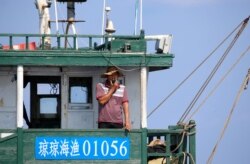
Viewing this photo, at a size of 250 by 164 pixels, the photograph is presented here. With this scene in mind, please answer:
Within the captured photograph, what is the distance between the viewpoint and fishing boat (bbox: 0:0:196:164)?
1866 cm

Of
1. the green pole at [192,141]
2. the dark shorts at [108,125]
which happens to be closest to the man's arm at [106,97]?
the dark shorts at [108,125]

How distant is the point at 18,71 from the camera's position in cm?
1883

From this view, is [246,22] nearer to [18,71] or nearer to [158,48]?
[158,48]

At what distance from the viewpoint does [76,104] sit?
19781 mm

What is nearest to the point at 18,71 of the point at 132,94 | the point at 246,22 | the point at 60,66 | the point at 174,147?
the point at 60,66

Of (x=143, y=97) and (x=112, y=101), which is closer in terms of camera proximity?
(x=112, y=101)

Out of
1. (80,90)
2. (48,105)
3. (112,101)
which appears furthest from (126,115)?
(48,105)

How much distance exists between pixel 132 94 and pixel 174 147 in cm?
152

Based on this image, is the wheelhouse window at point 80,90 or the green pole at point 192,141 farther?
the wheelhouse window at point 80,90

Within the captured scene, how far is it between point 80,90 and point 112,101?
1441mm

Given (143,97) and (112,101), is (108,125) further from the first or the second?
(143,97)

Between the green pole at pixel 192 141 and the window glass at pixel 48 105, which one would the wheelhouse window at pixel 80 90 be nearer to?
the window glass at pixel 48 105

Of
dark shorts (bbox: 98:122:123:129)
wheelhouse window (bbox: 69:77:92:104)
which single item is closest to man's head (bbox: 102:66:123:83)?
dark shorts (bbox: 98:122:123:129)

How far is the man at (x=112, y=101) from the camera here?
18.6 m
